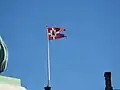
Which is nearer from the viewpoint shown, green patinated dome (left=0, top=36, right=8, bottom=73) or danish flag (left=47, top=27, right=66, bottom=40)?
green patinated dome (left=0, top=36, right=8, bottom=73)

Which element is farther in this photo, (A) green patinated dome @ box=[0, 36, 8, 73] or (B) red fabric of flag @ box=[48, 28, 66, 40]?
(B) red fabric of flag @ box=[48, 28, 66, 40]

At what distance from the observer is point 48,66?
2283 cm

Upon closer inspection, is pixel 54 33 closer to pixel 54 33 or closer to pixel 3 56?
pixel 54 33

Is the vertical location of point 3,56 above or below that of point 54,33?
below

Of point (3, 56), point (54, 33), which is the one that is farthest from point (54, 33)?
point (3, 56)

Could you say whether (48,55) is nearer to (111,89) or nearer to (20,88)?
(20,88)

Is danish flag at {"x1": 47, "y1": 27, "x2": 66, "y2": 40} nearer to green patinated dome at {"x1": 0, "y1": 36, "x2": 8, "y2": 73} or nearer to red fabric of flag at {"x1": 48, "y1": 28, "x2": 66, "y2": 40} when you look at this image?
red fabric of flag at {"x1": 48, "y1": 28, "x2": 66, "y2": 40}

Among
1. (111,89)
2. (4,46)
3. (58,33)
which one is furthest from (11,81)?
(111,89)

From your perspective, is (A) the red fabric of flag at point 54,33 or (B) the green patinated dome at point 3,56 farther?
(A) the red fabric of flag at point 54,33

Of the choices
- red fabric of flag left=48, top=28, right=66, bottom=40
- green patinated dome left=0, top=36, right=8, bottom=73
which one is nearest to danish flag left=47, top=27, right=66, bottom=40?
red fabric of flag left=48, top=28, right=66, bottom=40

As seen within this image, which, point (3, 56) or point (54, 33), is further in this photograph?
point (54, 33)

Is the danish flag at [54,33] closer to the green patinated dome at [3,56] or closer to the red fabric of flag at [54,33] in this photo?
the red fabric of flag at [54,33]

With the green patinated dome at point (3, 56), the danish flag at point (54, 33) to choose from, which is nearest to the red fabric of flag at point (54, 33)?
the danish flag at point (54, 33)

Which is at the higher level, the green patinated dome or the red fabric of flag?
the red fabric of flag
